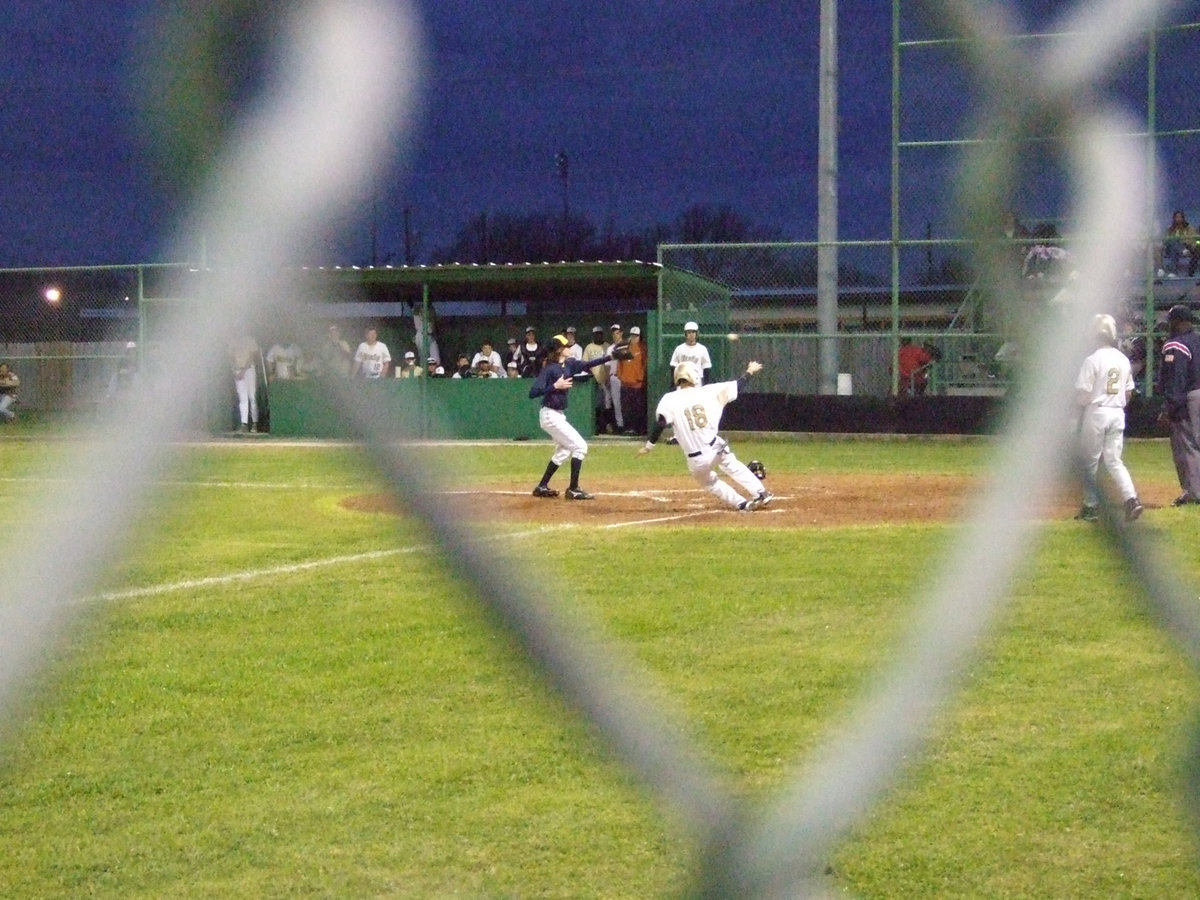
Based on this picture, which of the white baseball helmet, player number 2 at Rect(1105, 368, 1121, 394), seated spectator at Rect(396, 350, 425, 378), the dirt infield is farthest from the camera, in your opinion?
the white baseball helmet

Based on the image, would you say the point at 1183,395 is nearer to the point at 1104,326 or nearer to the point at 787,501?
the point at 787,501

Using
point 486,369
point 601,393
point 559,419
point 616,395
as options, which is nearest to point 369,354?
point 559,419

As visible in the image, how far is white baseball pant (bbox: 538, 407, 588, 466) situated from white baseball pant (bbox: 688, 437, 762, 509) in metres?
1.57

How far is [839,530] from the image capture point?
10883 millimetres

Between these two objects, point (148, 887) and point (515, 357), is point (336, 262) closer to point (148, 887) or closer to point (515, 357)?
point (148, 887)

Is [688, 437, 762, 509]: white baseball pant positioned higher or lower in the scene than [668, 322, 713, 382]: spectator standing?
lower

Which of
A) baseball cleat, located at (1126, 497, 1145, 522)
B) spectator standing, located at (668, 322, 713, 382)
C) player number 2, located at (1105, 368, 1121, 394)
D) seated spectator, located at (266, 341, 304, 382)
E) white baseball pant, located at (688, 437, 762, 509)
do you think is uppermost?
spectator standing, located at (668, 322, 713, 382)

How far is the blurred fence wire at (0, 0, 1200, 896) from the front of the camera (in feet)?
2.70

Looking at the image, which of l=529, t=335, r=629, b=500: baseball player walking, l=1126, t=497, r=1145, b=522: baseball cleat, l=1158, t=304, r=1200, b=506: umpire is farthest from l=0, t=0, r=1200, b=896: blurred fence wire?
l=529, t=335, r=629, b=500: baseball player walking

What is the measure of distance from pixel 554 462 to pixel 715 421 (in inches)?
74.5

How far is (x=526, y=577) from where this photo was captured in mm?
1081

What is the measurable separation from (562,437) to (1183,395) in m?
5.50

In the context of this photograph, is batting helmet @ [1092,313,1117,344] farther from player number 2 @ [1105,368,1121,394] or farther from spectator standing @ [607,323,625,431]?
spectator standing @ [607,323,625,431]

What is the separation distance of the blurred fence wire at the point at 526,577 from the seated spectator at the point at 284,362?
4 centimetres
